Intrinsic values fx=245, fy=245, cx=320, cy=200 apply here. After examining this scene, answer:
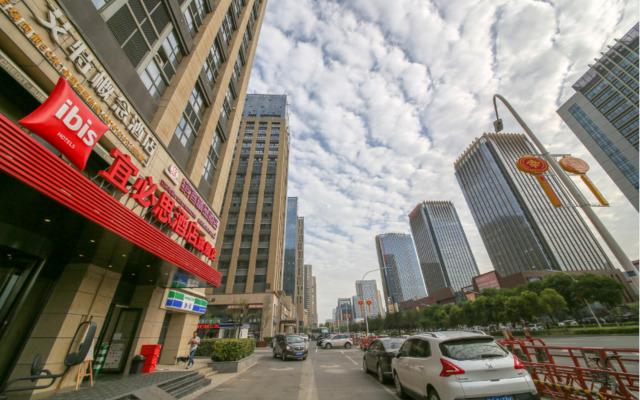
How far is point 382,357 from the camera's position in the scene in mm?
9789

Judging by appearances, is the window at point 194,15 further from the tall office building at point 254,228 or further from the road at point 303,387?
the tall office building at point 254,228

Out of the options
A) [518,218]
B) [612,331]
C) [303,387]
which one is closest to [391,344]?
[303,387]

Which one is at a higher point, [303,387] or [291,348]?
[291,348]

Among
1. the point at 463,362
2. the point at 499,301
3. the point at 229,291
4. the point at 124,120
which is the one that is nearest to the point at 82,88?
the point at 124,120

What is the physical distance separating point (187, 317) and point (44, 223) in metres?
10.9

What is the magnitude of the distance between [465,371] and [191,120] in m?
18.1

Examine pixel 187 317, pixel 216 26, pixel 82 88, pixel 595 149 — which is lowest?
pixel 187 317

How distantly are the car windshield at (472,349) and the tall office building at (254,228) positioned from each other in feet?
113

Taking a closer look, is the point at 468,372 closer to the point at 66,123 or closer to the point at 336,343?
the point at 66,123

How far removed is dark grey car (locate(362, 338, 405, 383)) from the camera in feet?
30.6

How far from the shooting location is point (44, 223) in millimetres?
7023

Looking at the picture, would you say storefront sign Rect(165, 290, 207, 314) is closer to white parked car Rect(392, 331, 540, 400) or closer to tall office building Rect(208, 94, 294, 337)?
white parked car Rect(392, 331, 540, 400)

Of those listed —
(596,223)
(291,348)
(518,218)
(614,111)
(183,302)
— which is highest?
(614,111)

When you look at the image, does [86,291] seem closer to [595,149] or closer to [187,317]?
[187,317]
